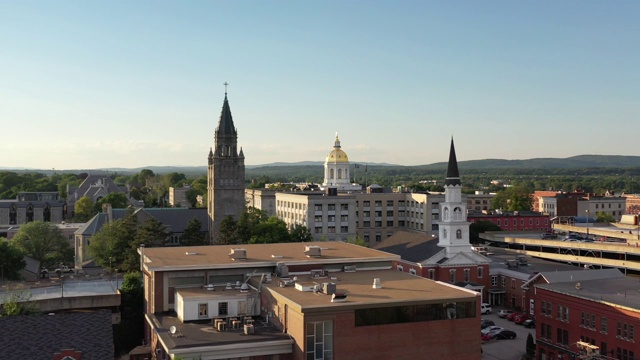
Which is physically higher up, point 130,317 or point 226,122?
point 226,122

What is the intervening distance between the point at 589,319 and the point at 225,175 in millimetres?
66572

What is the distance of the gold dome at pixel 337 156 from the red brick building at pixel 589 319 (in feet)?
259

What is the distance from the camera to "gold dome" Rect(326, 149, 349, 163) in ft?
415

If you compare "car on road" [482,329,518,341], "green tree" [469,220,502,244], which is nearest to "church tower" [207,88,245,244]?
"green tree" [469,220,502,244]

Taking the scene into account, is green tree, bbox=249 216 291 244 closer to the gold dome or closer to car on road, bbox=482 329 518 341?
car on road, bbox=482 329 518 341

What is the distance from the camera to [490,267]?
6775 centimetres

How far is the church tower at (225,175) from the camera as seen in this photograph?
99625 mm

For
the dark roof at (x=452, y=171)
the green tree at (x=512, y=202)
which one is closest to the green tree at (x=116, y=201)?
the dark roof at (x=452, y=171)

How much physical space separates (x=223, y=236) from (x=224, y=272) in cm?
4036

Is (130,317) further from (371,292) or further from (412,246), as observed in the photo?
(412,246)

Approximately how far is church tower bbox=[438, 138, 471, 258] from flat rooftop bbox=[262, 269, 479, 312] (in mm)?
27246

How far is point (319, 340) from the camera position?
103 ft

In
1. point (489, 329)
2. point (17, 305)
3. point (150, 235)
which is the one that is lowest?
point (489, 329)

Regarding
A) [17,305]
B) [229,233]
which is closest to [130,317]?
[17,305]
